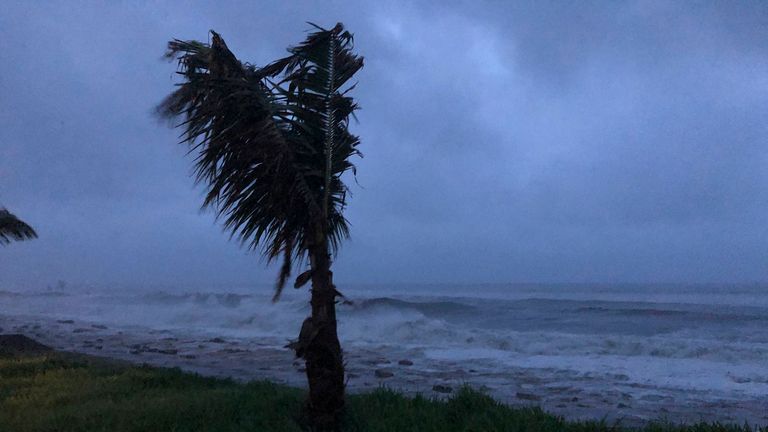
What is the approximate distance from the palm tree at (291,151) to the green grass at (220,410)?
34.5 inches

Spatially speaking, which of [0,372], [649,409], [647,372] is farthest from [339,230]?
[647,372]

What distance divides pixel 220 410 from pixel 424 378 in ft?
23.6

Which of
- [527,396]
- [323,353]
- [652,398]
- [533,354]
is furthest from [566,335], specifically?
[323,353]

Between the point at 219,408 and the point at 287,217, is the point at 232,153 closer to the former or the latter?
the point at 287,217

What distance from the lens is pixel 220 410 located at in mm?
8039

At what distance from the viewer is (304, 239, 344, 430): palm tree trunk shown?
21.6ft

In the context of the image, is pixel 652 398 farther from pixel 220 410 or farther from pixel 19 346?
pixel 19 346

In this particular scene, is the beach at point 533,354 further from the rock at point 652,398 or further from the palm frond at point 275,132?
the palm frond at point 275,132

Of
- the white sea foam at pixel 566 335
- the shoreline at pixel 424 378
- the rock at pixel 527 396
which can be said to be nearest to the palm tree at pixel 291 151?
the shoreline at pixel 424 378

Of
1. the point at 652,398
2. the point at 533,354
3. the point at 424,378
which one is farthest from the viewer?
the point at 533,354

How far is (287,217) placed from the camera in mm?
7047

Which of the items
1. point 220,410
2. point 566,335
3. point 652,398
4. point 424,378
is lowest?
point 424,378

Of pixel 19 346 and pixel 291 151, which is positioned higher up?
pixel 291 151

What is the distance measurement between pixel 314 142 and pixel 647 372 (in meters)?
11.9
